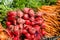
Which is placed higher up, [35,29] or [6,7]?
[6,7]

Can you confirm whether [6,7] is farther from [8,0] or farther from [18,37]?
[18,37]

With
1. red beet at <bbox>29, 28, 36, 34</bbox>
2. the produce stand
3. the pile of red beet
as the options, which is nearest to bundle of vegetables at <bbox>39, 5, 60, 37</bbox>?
the produce stand

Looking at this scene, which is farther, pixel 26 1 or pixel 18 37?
pixel 26 1

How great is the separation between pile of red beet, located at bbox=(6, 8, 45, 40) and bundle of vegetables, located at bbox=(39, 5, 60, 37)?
0.48ft

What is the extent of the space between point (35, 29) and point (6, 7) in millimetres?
535

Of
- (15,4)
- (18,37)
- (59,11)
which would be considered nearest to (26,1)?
(15,4)

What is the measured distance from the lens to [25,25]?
12.0 feet

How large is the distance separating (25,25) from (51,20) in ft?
1.89

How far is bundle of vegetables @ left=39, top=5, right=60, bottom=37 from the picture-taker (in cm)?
397

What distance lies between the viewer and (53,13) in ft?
13.5

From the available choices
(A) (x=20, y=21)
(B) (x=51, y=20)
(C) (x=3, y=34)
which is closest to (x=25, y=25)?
(A) (x=20, y=21)

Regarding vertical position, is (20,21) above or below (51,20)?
above

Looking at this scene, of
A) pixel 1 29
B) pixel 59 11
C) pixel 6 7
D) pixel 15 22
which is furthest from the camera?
pixel 59 11

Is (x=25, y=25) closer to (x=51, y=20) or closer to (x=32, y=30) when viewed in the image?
(x=32, y=30)
